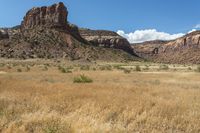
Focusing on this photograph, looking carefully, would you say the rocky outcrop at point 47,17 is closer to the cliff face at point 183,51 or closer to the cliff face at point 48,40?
the cliff face at point 48,40

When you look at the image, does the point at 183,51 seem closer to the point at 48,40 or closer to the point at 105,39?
the point at 105,39

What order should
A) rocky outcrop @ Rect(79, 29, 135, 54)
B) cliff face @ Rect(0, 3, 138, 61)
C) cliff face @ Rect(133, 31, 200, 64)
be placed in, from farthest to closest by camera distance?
rocky outcrop @ Rect(79, 29, 135, 54) < cliff face @ Rect(133, 31, 200, 64) < cliff face @ Rect(0, 3, 138, 61)

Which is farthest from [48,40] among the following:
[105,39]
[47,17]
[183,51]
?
[183,51]

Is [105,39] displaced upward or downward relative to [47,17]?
downward

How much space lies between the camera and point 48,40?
102750mm

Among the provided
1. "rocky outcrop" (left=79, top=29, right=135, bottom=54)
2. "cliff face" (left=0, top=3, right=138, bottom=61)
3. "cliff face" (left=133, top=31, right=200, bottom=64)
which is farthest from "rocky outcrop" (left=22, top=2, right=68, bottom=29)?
"cliff face" (left=133, top=31, right=200, bottom=64)

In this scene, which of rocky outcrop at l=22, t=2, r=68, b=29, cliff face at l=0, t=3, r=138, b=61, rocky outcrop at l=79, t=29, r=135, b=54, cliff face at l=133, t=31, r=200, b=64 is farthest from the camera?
rocky outcrop at l=79, t=29, r=135, b=54

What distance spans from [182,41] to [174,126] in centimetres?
18532

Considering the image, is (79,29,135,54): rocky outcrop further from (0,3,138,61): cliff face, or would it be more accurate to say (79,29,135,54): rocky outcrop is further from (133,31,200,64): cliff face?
(0,3,138,61): cliff face

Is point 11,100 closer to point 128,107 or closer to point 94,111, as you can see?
point 94,111

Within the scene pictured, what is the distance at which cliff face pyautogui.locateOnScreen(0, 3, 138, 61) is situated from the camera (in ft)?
316

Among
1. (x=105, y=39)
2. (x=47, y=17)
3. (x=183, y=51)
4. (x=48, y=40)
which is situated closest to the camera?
(x=48, y=40)

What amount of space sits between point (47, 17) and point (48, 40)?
84.5 feet

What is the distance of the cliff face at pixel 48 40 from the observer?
3789 inches
